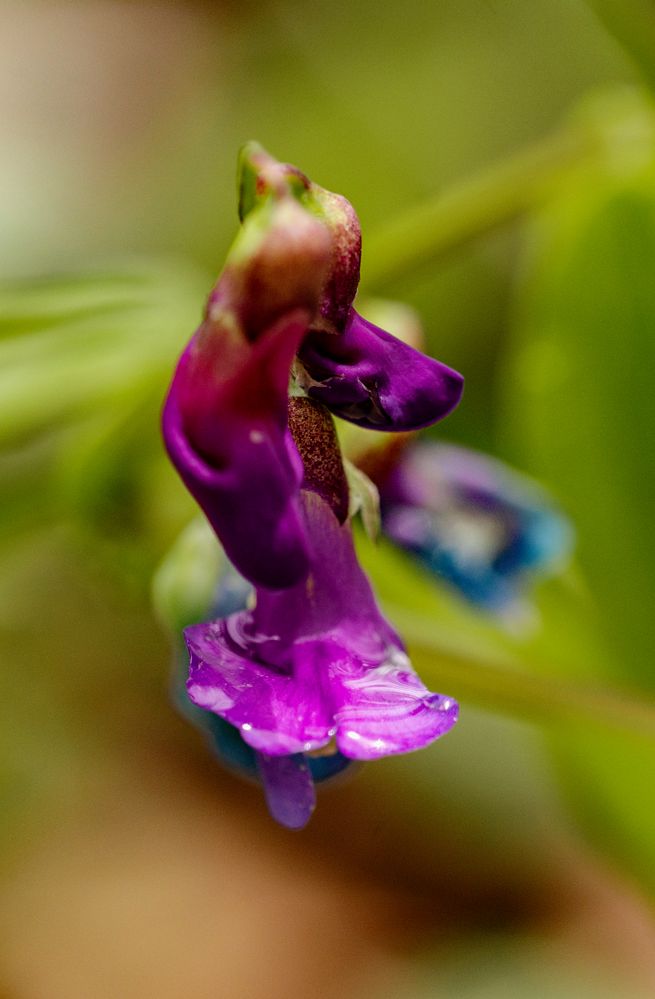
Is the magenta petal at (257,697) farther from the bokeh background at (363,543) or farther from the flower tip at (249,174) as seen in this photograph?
the bokeh background at (363,543)

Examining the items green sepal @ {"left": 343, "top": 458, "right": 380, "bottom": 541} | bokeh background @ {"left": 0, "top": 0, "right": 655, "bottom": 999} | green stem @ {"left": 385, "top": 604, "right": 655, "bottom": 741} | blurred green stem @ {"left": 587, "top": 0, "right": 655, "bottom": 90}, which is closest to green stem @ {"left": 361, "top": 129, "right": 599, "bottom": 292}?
bokeh background @ {"left": 0, "top": 0, "right": 655, "bottom": 999}

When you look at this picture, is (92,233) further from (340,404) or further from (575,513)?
(340,404)

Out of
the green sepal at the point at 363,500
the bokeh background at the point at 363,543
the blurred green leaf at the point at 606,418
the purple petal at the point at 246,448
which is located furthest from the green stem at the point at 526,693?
the purple petal at the point at 246,448

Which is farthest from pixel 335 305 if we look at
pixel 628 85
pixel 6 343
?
pixel 628 85

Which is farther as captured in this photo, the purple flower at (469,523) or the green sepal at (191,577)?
the purple flower at (469,523)

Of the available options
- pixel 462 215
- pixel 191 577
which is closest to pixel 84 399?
pixel 191 577

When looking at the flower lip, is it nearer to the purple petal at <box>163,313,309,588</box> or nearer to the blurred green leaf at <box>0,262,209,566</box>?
the purple petal at <box>163,313,309,588</box>

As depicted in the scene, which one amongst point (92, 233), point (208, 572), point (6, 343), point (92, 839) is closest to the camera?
point (208, 572)
